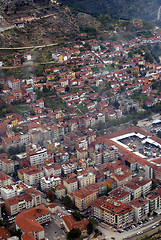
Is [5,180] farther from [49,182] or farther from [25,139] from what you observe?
[25,139]

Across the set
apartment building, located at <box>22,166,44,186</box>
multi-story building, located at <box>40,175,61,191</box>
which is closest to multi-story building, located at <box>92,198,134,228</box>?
multi-story building, located at <box>40,175,61,191</box>

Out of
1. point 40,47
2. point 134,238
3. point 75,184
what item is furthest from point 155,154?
point 40,47

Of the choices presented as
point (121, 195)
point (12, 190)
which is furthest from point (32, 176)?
point (121, 195)

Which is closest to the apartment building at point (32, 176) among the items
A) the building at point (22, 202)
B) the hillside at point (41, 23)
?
the building at point (22, 202)

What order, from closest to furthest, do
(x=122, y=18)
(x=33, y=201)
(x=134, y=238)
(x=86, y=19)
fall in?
1. (x=134, y=238)
2. (x=33, y=201)
3. (x=86, y=19)
4. (x=122, y=18)

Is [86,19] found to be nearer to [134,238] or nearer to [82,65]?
[82,65]

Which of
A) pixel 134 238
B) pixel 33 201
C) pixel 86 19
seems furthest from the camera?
pixel 86 19

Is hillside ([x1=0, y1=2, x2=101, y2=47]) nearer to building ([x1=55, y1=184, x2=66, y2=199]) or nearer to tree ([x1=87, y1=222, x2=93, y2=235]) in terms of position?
building ([x1=55, y1=184, x2=66, y2=199])
